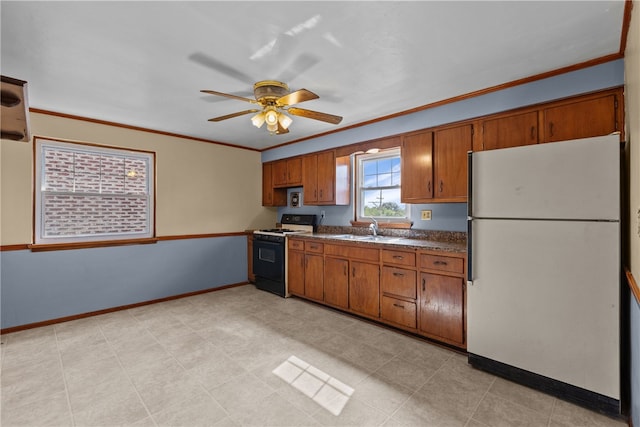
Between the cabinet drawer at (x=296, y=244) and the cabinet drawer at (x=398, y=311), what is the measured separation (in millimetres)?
1418

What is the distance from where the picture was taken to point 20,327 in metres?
3.22

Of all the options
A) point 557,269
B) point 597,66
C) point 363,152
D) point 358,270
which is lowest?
point 358,270

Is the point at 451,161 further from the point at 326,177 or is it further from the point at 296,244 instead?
the point at 296,244

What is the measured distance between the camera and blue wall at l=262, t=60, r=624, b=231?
7.52 feet

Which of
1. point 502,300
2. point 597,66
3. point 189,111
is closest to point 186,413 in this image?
point 502,300

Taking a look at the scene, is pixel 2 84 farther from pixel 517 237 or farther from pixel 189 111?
pixel 517 237

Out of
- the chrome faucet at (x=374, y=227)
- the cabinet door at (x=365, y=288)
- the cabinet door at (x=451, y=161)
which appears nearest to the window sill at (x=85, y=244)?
the cabinet door at (x=365, y=288)

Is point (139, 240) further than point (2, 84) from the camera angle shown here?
Yes

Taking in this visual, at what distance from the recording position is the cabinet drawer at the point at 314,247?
394 cm

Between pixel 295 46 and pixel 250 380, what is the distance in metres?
2.43

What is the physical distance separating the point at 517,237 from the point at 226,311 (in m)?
3.25

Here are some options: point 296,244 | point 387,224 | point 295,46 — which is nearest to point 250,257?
point 296,244

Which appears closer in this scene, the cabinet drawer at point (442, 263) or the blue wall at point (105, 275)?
the cabinet drawer at point (442, 263)

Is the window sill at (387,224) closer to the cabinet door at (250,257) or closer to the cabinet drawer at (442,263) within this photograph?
the cabinet drawer at (442,263)
